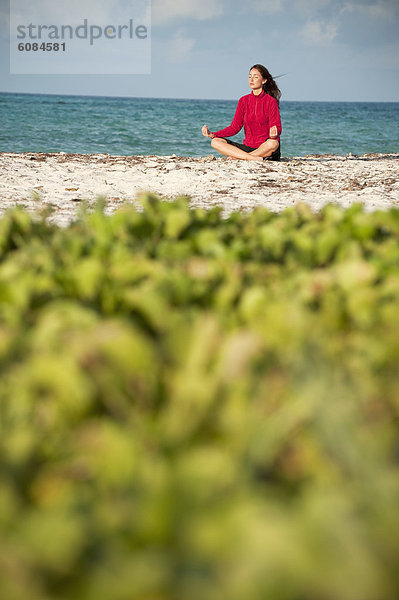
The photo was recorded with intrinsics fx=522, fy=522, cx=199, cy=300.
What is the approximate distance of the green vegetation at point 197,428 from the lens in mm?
600

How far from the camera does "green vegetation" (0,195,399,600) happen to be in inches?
23.6

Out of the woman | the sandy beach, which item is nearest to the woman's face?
the woman

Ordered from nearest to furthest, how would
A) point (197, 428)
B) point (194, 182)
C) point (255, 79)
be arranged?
point (197, 428)
point (194, 182)
point (255, 79)

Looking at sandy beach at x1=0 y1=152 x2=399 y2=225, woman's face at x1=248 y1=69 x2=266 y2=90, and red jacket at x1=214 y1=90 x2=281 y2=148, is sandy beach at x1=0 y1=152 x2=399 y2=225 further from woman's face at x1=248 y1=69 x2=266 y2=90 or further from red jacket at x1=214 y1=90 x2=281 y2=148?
woman's face at x1=248 y1=69 x2=266 y2=90

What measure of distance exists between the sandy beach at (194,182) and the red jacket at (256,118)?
827 mm

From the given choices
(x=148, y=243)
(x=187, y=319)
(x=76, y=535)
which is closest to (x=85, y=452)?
(x=76, y=535)

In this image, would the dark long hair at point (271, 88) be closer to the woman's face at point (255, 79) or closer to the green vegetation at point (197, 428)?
the woman's face at point (255, 79)

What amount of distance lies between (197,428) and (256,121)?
26.2 ft

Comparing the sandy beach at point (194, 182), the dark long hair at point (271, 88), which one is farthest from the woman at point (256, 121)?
the sandy beach at point (194, 182)

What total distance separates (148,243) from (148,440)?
0.98m

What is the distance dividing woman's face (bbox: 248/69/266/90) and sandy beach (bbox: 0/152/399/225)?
1.30 meters

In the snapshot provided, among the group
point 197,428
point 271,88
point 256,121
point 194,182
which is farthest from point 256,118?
point 197,428

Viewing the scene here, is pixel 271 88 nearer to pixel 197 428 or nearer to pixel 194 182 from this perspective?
pixel 194 182

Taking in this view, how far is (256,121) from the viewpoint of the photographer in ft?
27.1
